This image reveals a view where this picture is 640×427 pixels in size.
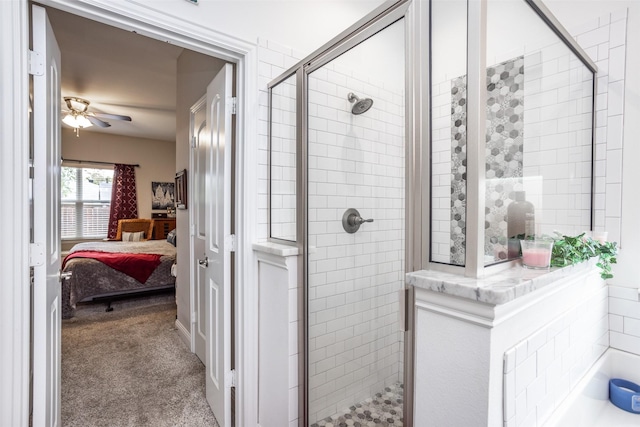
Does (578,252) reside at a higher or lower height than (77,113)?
lower

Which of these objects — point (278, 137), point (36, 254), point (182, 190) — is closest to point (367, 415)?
point (278, 137)

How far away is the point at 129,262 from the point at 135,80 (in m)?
2.28

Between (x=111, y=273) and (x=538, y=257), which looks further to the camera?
(x=111, y=273)

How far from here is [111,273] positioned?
12.8 feet

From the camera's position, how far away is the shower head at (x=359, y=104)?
1799 mm

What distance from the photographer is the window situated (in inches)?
240

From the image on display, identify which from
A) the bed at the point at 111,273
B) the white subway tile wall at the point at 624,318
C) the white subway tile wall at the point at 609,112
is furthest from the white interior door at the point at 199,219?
the white subway tile wall at the point at 624,318

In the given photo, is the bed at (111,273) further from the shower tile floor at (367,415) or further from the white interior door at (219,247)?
the shower tile floor at (367,415)

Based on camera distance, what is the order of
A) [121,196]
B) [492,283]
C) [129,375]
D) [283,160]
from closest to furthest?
[492,283] < [283,160] < [129,375] < [121,196]

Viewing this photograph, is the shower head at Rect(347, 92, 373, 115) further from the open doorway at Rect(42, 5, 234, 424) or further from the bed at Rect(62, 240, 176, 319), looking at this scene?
the bed at Rect(62, 240, 176, 319)

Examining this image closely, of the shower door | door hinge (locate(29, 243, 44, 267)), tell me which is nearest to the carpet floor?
the shower door

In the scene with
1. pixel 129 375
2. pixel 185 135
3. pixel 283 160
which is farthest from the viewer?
pixel 185 135

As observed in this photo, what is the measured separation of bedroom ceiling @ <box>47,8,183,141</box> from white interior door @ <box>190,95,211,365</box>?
89cm

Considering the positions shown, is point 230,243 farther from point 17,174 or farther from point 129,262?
point 129,262
